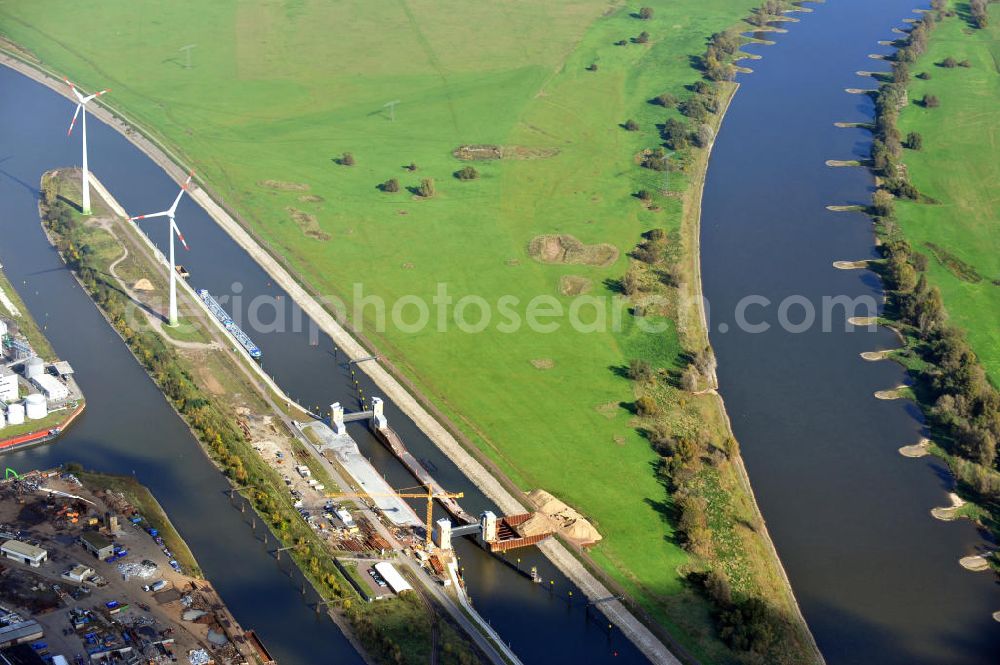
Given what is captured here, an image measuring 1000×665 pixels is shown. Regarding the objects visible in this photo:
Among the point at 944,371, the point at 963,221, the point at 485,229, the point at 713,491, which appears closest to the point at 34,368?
the point at 485,229

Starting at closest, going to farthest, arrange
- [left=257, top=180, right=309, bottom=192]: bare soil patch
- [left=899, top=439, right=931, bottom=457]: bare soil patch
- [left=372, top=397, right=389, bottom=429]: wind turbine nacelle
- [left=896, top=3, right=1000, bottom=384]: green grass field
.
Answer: [left=372, top=397, right=389, bottom=429]: wind turbine nacelle, [left=899, top=439, right=931, bottom=457]: bare soil patch, [left=896, top=3, right=1000, bottom=384]: green grass field, [left=257, top=180, right=309, bottom=192]: bare soil patch

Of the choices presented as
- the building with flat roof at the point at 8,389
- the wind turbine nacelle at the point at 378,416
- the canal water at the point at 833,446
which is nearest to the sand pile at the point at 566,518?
the canal water at the point at 833,446

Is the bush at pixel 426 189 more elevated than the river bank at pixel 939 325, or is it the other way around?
the bush at pixel 426 189

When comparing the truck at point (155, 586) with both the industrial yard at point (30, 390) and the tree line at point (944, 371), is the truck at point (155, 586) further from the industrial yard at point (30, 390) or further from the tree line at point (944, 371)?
the tree line at point (944, 371)

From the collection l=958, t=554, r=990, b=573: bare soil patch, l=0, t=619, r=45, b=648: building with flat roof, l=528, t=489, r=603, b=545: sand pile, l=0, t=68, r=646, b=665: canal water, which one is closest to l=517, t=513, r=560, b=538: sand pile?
l=528, t=489, r=603, b=545: sand pile

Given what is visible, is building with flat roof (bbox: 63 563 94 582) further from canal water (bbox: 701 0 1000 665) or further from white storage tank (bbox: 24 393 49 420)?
canal water (bbox: 701 0 1000 665)

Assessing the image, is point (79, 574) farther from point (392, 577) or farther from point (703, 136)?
point (703, 136)

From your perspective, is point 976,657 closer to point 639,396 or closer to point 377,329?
point 639,396
